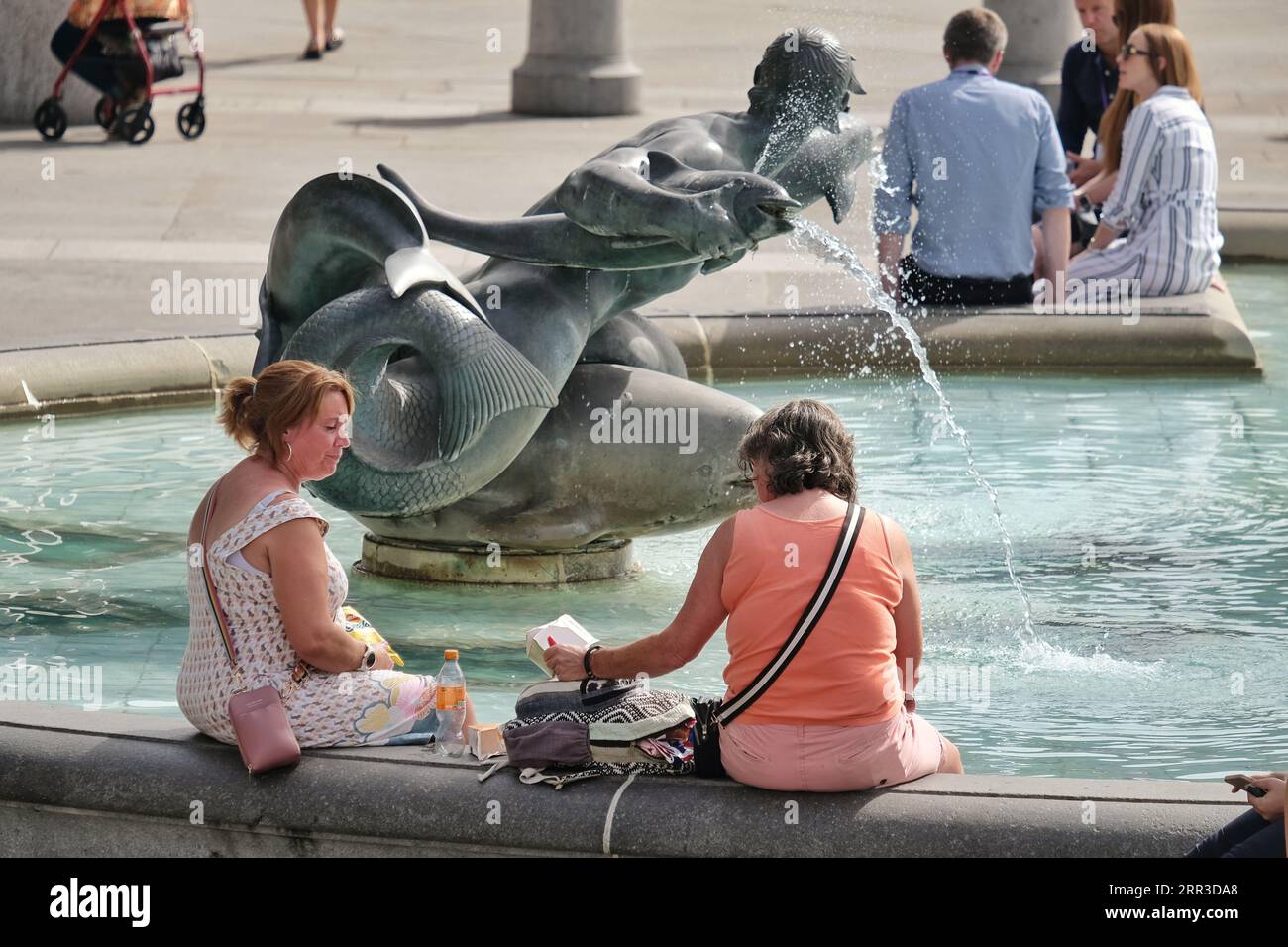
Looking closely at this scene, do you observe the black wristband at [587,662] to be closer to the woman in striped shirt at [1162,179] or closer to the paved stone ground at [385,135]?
the paved stone ground at [385,135]

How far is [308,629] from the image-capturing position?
4320mm

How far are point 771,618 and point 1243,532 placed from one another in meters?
3.40

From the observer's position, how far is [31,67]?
54.6 ft

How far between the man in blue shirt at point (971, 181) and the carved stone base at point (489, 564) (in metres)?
3.65

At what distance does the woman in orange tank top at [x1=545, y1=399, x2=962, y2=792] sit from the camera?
410 centimetres

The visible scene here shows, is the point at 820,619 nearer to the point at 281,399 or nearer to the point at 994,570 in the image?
the point at 281,399

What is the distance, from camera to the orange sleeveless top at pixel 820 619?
4094 mm

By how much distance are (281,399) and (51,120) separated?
1243 cm

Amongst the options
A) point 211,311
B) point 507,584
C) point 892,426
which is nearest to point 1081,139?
point 892,426

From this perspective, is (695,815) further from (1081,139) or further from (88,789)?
(1081,139)

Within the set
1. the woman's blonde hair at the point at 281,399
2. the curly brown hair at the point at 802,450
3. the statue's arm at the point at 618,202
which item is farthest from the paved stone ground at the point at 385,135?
the curly brown hair at the point at 802,450

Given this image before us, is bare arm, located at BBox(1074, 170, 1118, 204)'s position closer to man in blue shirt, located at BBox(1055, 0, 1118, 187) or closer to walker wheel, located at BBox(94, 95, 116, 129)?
man in blue shirt, located at BBox(1055, 0, 1118, 187)
